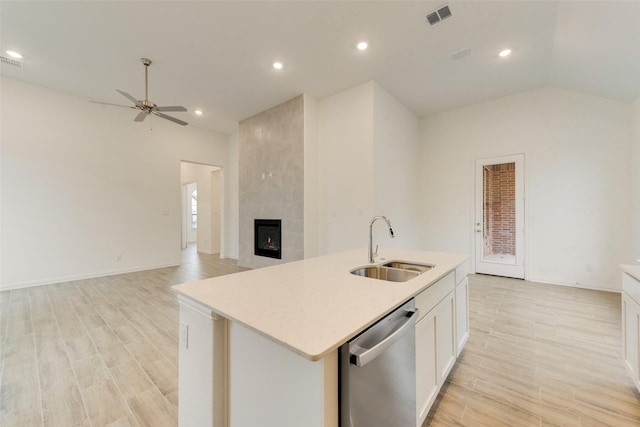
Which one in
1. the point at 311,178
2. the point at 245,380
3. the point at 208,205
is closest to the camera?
the point at 245,380

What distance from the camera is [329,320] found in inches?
35.9

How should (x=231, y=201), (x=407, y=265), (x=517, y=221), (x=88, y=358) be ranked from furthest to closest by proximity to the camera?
(x=231, y=201), (x=517, y=221), (x=88, y=358), (x=407, y=265)

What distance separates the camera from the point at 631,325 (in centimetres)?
163

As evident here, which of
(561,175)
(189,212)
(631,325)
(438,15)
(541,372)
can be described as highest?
(438,15)

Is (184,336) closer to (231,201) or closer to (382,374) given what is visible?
(382,374)

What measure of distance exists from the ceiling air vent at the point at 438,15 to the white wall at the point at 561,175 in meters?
2.83

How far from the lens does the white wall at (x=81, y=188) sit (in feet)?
13.2

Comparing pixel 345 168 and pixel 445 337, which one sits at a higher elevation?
pixel 345 168

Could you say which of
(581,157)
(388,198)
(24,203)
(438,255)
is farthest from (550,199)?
(24,203)

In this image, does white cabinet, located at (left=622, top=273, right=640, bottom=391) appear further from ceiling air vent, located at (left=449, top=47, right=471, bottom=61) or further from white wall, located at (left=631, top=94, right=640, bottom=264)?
ceiling air vent, located at (left=449, top=47, right=471, bottom=61)

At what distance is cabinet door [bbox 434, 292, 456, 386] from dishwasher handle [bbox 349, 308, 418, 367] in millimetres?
509

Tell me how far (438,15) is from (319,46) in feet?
4.53

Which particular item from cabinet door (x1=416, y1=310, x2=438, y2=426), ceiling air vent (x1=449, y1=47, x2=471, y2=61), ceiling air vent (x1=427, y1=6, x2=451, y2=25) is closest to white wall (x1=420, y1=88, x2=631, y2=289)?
ceiling air vent (x1=449, y1=47, x2=471, y2=61)

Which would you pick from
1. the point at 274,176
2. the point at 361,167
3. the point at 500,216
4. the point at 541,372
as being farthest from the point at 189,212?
the point at 541,372
